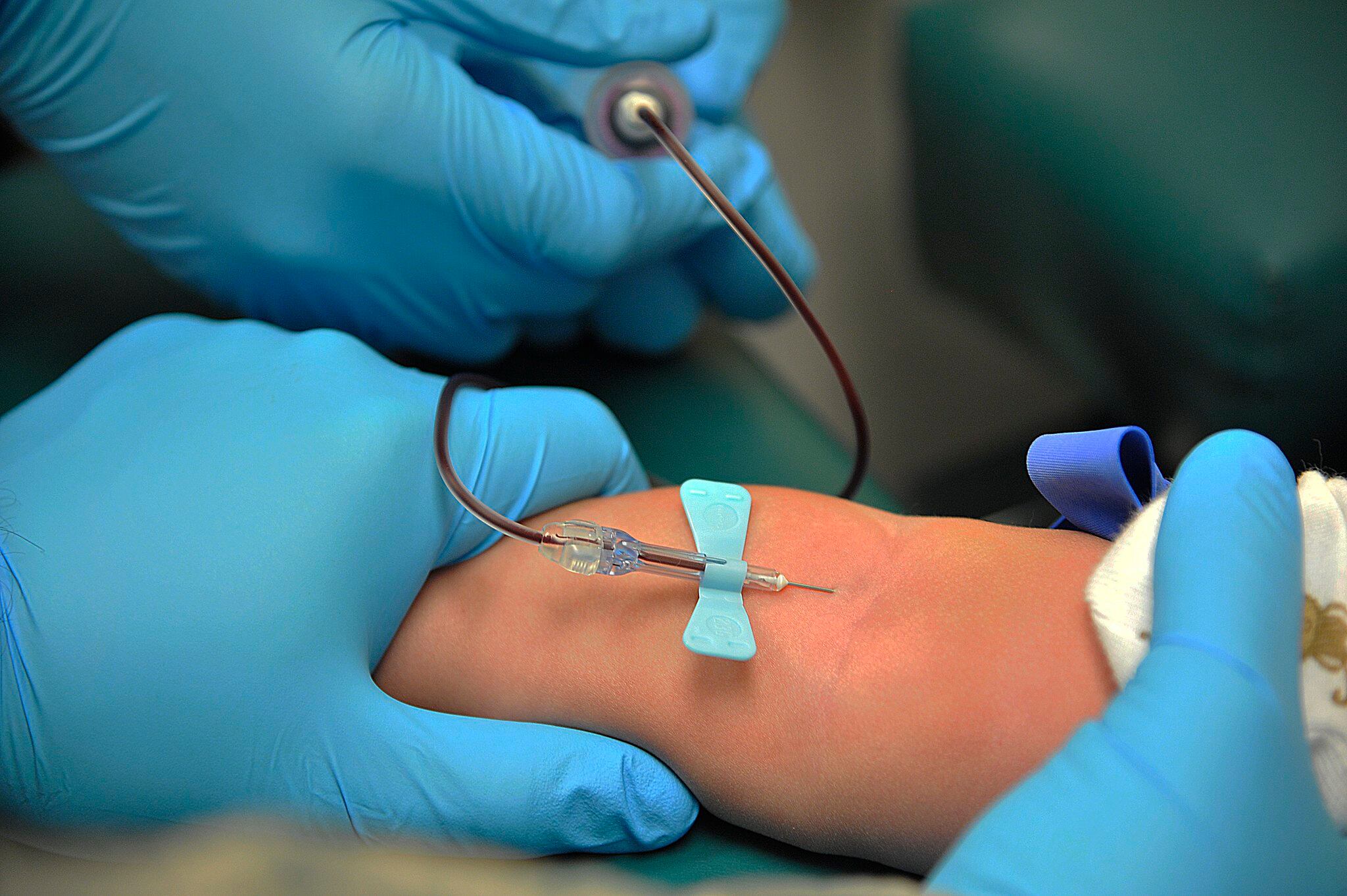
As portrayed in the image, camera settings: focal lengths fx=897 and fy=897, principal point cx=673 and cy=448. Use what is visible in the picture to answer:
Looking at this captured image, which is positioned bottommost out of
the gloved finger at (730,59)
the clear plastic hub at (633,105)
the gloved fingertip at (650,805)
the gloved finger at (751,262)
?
the gloved fingertip at (650,805)

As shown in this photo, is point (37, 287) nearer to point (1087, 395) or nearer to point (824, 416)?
point (824, 416)

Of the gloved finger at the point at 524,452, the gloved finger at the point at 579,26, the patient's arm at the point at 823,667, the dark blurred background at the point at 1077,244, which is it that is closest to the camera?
the patient's arm at the point at 823,667

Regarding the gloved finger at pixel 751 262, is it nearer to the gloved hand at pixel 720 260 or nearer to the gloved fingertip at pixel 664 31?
the gloved hand at pixel 720 260

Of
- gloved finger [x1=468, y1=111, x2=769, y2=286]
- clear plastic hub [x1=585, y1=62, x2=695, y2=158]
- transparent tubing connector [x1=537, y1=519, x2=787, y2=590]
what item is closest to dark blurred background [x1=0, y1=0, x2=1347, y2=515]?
gloved finger [x1=468, y1=111, x2=769, y2=286]

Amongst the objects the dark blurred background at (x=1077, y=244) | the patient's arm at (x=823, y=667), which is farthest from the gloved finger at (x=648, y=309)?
the patient's arm at (x=823, y=667)

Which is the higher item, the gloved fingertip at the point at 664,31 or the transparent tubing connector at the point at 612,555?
the gloved fingertip at the point at 664,31

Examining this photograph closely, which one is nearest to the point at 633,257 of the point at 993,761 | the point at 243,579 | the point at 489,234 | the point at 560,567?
the point at 489,234

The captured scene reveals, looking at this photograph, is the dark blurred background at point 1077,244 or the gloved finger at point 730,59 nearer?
the dark blurred background at point 1077,244
